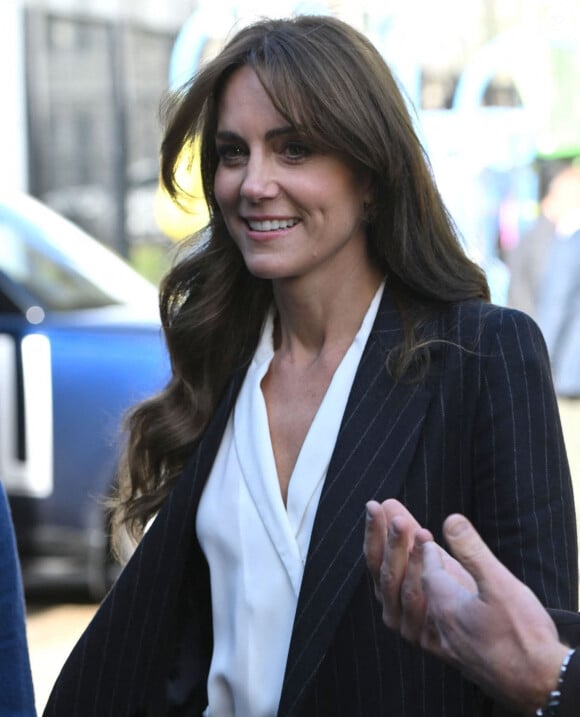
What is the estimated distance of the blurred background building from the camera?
415 inches

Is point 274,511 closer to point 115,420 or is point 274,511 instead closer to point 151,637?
point 151,637

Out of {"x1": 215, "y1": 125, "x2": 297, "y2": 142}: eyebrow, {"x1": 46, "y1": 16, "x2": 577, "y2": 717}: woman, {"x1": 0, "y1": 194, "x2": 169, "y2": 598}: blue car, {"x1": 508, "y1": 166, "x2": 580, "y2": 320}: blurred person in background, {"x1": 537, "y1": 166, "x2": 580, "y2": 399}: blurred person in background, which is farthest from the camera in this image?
{"x1": 508, "y1": 166, "x2": 580, "y2": 320}: blurred person in background

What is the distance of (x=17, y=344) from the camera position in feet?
21.9

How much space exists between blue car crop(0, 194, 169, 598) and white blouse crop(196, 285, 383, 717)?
3767 mm

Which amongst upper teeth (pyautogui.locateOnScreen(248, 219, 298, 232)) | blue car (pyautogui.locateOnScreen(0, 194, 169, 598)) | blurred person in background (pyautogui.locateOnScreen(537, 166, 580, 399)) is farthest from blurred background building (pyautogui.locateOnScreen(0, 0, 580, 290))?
upper teeth (pyautogui.locateOnScreen(248, 219, 298, 232))

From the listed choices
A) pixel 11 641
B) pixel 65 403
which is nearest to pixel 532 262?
pixel 65 403

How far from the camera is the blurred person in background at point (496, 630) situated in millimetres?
1697

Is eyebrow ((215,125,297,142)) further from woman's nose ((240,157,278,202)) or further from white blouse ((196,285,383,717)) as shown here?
white blouse ((196,285,383,717))

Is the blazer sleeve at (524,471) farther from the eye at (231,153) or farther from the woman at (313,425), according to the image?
the eye at (231,153)

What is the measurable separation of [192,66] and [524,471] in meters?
8.57

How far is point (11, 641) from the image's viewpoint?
2.30 meters

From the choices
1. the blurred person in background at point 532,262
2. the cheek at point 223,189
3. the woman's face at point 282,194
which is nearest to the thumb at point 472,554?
the woman's face at point 282,194

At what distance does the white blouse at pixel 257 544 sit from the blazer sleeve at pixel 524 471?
0.29 meters

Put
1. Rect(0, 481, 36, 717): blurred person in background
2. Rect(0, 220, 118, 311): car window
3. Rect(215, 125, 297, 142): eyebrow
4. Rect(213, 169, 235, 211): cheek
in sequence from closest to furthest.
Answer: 1. Rect(0, 481, 36, 717): blurred person in background
2. Rect(215, 125, 297, 142): eyebrow
3. Rect(213, 169, 235, 211): cheek
4. Rect(0, 220, 118, 311): car window
